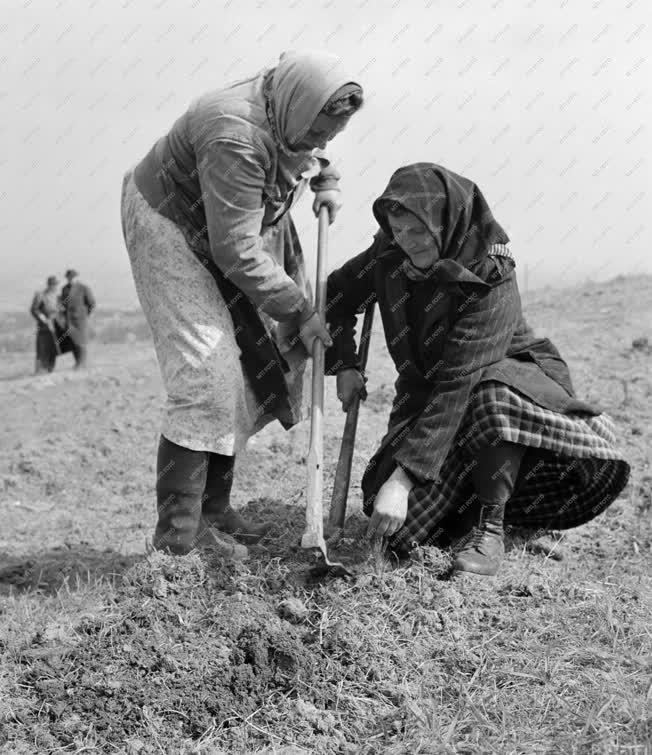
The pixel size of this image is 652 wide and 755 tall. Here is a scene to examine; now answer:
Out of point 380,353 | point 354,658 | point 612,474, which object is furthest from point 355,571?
point 380,353

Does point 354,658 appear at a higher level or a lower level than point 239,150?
lower

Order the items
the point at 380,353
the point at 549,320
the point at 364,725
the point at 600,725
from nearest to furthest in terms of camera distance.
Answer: the point at 600,725 → the point at 364,725 → the point at 380,353 → the point at 549,320

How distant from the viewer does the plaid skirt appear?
3035 mm

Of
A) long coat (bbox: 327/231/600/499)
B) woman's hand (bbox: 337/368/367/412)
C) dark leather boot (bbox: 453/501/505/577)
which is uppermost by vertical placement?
long coat (bbox: 327/231/600/499)

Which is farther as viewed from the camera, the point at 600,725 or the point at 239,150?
the point at 239,150

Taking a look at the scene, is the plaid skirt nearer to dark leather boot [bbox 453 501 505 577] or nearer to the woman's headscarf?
dark leather boot [bbox 453 501 505 577]

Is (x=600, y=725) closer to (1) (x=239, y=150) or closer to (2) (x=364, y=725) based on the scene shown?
(2) (x=364, y=725)

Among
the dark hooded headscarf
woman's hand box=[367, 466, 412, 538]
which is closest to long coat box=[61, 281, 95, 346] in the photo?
the dark hooded headscarf

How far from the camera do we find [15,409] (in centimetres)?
821

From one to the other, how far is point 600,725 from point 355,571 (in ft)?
3.12

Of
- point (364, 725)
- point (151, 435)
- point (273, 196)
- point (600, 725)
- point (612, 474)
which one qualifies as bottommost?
point (151, 435)

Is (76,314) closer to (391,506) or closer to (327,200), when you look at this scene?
(327,200)

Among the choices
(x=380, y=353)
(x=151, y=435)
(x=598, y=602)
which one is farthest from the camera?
(x=380, y=353)

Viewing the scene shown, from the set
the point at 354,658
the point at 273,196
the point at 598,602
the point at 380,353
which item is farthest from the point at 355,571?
the point at 380,353
